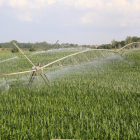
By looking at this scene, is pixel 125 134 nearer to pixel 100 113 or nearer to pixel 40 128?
pixel 100 113

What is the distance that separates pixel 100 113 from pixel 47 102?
92.4 inches

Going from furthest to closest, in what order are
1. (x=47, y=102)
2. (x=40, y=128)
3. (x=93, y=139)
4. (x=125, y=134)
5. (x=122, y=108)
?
(x=47, y=102)
(x=122, y=108)
(x=40, y=128)
(x=125, y=134)
(x=93, y=139)

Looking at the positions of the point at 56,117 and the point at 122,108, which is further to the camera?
the point at 122,108

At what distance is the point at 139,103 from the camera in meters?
8.26

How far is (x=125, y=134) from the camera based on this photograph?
17.7 ft

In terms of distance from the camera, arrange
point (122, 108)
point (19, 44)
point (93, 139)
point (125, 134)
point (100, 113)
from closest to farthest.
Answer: point (93, 139) < point (125, 134) < point (100, 113) < point (122, 108) < point (19, 44)

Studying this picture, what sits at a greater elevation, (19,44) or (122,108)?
(19,44)

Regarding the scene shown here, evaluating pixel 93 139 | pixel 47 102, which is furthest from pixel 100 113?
pixel 47 102

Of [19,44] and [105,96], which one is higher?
[19,44]

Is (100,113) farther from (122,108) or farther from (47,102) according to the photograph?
(47,102)

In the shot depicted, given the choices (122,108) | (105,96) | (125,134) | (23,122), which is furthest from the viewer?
(105,96)

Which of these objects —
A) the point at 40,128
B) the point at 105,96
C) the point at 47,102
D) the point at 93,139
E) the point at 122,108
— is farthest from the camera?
the point at 105,96

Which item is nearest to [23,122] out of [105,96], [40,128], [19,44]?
[40,128]

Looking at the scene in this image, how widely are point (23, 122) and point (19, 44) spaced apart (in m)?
5.35
